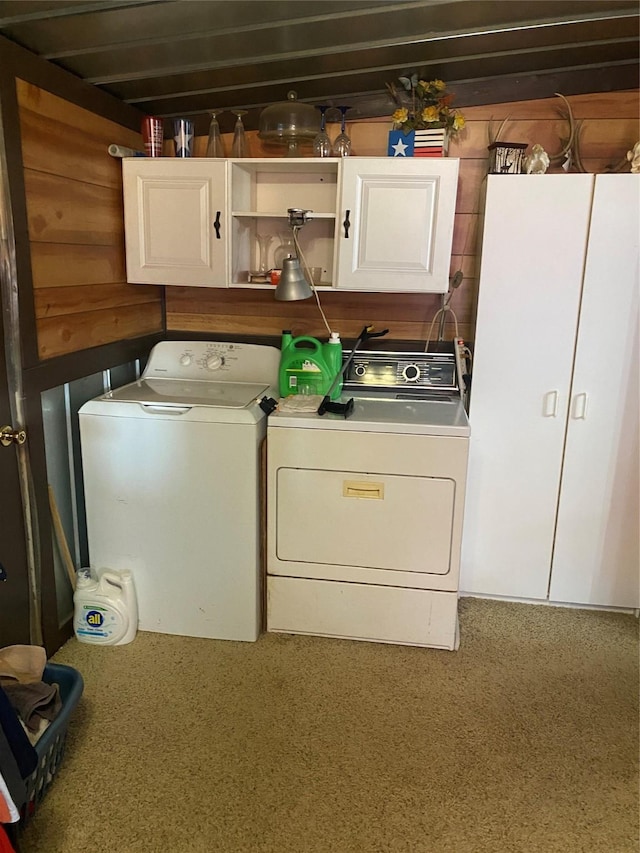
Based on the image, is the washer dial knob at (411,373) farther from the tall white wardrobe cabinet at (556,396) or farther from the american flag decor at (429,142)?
the american flag decor at (429,142)

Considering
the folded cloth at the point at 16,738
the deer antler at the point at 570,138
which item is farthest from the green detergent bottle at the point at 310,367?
the folded cloth at the point at 16,738

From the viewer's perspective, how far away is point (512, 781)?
1.87m

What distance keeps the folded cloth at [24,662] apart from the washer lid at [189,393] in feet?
3.09

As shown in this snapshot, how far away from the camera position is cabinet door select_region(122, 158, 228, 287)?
2.62 metres

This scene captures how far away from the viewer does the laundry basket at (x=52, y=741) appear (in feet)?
5.51

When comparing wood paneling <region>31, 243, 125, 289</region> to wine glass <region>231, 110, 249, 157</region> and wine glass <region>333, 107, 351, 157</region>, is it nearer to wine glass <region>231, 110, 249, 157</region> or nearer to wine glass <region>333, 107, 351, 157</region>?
wine glass <region>231, 110, 249, 157</region>

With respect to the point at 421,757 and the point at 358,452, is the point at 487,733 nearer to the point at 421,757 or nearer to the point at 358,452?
the point at 421,757

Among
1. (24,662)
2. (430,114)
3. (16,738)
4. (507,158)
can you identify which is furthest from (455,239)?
(16,738)

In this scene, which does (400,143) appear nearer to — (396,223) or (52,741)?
(396,223)

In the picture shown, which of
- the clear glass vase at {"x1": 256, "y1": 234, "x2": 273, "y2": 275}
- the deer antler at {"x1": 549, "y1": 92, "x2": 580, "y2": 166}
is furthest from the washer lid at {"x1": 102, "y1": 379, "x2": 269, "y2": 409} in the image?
the deer antler at {"x1": 549, "y1": 92, "x2": 580, "y2": 166}

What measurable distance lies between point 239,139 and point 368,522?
1.70 meters

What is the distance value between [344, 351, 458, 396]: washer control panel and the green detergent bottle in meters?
0.13

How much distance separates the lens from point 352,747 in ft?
6.52

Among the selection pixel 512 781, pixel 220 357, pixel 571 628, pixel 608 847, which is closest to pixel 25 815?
pixel 512 781
